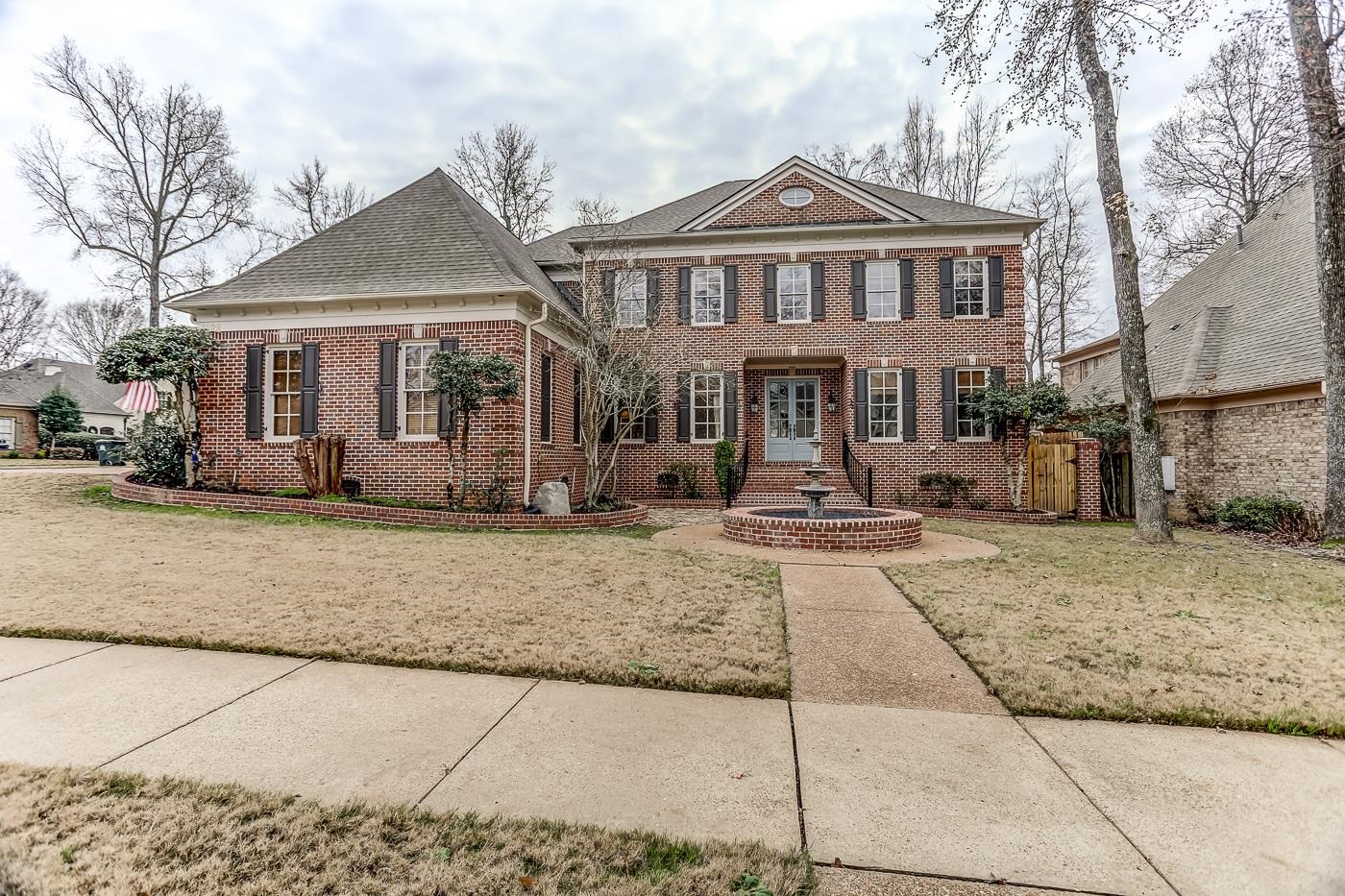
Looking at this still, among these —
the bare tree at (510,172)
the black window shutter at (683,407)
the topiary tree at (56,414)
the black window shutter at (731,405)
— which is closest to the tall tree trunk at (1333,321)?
the black window shutter at (731,405)

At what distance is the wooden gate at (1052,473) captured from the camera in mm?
13141

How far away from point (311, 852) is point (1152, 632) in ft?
17.6

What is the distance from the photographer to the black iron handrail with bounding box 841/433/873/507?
13508 millimetres

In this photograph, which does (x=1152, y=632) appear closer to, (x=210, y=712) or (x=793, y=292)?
(x=210, y=712)

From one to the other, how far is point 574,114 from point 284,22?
35.5ft

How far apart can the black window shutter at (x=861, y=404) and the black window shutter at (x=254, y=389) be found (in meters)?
12.5

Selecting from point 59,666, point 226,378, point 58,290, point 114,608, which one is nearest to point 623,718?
point 59,666

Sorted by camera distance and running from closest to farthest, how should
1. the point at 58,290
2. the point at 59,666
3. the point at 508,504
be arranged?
the point at 59,666 → the point at 508,504 → the point at 58,290

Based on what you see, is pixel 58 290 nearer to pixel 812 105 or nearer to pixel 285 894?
pixel 812 105

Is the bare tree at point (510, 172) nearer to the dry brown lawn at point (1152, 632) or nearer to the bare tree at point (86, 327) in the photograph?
the dry brown lawn at point (1152, 632)

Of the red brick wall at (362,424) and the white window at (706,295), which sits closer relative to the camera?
the red brick wall at (362,424)

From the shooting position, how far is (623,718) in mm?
3033

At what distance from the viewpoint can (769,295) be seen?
15.0 metres

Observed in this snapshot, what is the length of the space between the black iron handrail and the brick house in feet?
0.37
